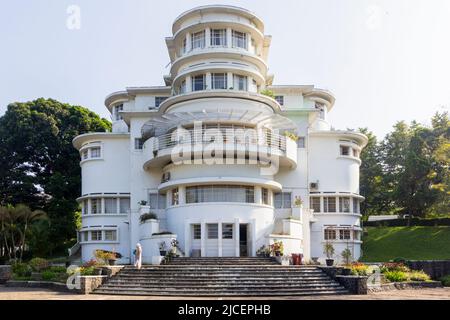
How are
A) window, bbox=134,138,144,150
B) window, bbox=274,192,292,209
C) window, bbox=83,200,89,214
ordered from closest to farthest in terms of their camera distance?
1. window, bbox=274,192,292,209
2. window, bbox=134,138,144,150
3. window, bbox=83,200,89,214

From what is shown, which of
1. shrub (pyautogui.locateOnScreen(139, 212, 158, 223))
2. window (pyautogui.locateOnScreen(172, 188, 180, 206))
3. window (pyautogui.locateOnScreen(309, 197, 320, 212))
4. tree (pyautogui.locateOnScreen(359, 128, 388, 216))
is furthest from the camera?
tree (pyautogui.locateOnScreen(359, 128, 388, 216))

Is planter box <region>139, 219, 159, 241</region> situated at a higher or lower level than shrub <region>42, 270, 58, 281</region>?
higher

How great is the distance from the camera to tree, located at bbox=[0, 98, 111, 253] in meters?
47.1

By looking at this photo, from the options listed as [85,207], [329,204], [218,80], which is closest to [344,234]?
[329,204]

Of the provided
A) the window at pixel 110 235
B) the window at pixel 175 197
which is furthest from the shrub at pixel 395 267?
the window at pixel 110 235

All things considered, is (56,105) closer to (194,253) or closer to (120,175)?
(120,175)

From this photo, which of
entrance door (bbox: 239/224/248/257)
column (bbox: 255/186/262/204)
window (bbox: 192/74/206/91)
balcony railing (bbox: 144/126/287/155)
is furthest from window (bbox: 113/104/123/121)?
entrance door (bbox: 239/224/248/257)

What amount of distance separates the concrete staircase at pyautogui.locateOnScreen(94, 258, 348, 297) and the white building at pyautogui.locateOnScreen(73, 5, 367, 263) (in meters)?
6.60

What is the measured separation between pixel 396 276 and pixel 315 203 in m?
12.6

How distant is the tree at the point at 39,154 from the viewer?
155 ft

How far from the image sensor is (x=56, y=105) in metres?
50.5

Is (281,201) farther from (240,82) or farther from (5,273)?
(5,273)

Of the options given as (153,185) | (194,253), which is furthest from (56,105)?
(194,253)

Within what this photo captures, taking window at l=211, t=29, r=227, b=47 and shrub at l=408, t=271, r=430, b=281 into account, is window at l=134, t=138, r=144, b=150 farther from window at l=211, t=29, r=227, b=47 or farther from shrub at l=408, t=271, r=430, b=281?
shrub at l=408, t=271, r=430, b=281
